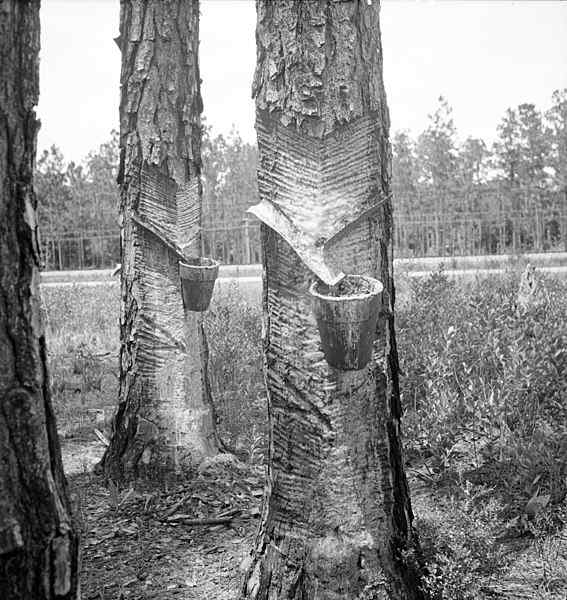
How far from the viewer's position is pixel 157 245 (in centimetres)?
423

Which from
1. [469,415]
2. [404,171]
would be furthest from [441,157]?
[469,415]

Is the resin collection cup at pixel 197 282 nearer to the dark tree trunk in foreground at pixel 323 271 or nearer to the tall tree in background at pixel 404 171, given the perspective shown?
the dark tree trunk in foreground at pixel 323 271

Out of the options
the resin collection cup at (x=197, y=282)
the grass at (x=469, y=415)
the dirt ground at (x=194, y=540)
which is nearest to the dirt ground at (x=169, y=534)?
the dirt ground at (x=194, y=540)

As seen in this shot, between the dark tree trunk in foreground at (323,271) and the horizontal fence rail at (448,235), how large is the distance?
21.0m

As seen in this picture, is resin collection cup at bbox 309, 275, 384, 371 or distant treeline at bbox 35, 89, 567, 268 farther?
distant treeline at bbox 35, 89, 567, 268

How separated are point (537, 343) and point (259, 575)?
2.99 metres

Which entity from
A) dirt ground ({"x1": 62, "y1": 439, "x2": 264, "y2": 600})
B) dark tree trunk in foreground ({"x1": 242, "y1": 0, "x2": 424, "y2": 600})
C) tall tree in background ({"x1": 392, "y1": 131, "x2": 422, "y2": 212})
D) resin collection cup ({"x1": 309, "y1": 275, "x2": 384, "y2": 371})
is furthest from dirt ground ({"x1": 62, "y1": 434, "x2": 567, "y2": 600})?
tall tree in background ({"x1": 392, "y1": 131, "x2": 422, "y2": 212})

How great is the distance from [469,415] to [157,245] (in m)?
2.25

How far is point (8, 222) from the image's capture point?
1.47 metres

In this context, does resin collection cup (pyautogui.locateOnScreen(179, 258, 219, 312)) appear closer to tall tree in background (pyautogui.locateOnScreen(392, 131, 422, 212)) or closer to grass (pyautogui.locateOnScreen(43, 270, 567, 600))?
grass (pyautogui.locateOnScreen(43, 270, 567, 600))

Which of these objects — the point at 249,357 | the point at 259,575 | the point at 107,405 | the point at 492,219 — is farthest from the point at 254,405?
the point at 492,219

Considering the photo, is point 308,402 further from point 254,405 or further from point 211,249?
point 211,249

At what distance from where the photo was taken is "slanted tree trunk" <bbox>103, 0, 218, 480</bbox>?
4.19 meters

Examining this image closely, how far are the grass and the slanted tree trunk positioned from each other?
59cm
